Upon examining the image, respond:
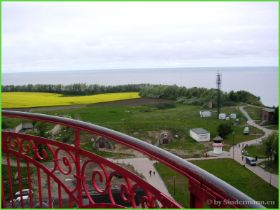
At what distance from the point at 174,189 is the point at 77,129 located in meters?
7.15

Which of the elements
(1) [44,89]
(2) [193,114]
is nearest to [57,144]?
(1) [44,89]

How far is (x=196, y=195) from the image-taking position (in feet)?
2.62

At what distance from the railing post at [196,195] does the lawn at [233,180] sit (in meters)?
6.47

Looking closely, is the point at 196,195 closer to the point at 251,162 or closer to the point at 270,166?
the point at 251,162

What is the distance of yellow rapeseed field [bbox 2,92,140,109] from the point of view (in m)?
13.6

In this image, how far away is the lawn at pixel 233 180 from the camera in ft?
26.5

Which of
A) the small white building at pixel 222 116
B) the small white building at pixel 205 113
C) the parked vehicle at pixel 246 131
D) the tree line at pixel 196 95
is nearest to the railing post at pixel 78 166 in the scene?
the parked vehicle at pixel 246 131

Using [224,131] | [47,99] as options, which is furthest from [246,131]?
[47,99]

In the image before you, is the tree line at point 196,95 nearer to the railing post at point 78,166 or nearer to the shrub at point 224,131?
the shrub at point 224,131

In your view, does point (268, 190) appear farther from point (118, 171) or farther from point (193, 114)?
point (193, 114)

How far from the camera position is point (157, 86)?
100.0 ft

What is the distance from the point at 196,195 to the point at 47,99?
59.5 feet

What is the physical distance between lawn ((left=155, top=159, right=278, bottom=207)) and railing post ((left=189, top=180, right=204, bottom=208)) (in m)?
6.47

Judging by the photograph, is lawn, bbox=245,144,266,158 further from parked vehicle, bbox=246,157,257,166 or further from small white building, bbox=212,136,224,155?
parked vehicle, bbox=246,157,257,166
